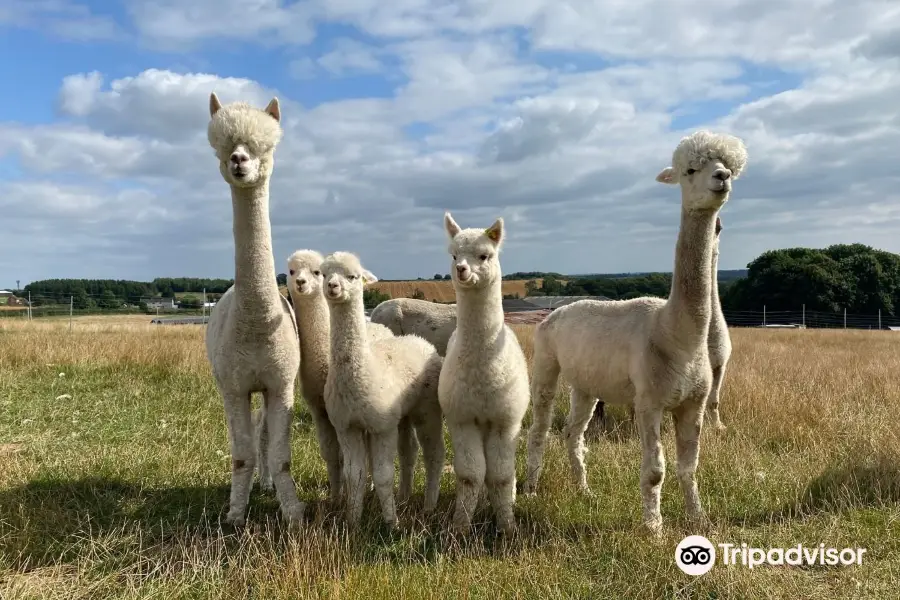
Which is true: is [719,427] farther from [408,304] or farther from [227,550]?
[227,550]

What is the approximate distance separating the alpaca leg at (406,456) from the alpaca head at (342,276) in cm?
147

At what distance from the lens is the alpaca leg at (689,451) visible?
16.8 feet

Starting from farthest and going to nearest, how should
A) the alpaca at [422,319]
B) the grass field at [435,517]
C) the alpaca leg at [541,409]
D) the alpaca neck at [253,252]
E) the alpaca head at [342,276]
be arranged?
1. the alpaca at [422,319]
2. the alpaca leg at [541,409]
3. the alpaca neck at [253,252]
4. the alpaca head at [342,276]
5. the grass field at [435,517]

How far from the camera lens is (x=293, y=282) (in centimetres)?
545

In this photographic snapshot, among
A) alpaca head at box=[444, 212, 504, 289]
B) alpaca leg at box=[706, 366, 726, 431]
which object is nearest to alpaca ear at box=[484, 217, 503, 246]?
alpaca head at box=[444, 212, 504, 289]

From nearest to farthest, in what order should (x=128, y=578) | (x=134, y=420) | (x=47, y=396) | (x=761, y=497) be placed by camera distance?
(x=128, y=578), (x=761, y=497), (x=134, y=420), (x=47, y=396)

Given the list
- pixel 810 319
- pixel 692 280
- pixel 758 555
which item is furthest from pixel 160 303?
pixel 810 319

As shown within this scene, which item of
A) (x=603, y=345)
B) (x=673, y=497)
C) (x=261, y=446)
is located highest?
(x=603, y=345)

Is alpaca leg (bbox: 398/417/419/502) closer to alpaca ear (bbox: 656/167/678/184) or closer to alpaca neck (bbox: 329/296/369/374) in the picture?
alpaca neck (bbox: 329/296/369/374)

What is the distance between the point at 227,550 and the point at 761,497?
4575 millimetres

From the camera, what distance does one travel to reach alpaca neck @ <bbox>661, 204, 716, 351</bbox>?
476cm

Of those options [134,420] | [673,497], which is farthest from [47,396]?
[673,497]

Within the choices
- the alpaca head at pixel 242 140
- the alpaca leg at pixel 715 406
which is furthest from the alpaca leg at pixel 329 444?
the alpaca leg at pixel 715 406

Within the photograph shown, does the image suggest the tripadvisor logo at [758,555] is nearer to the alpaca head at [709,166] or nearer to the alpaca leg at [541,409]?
the alpaca leg at [541,409]
